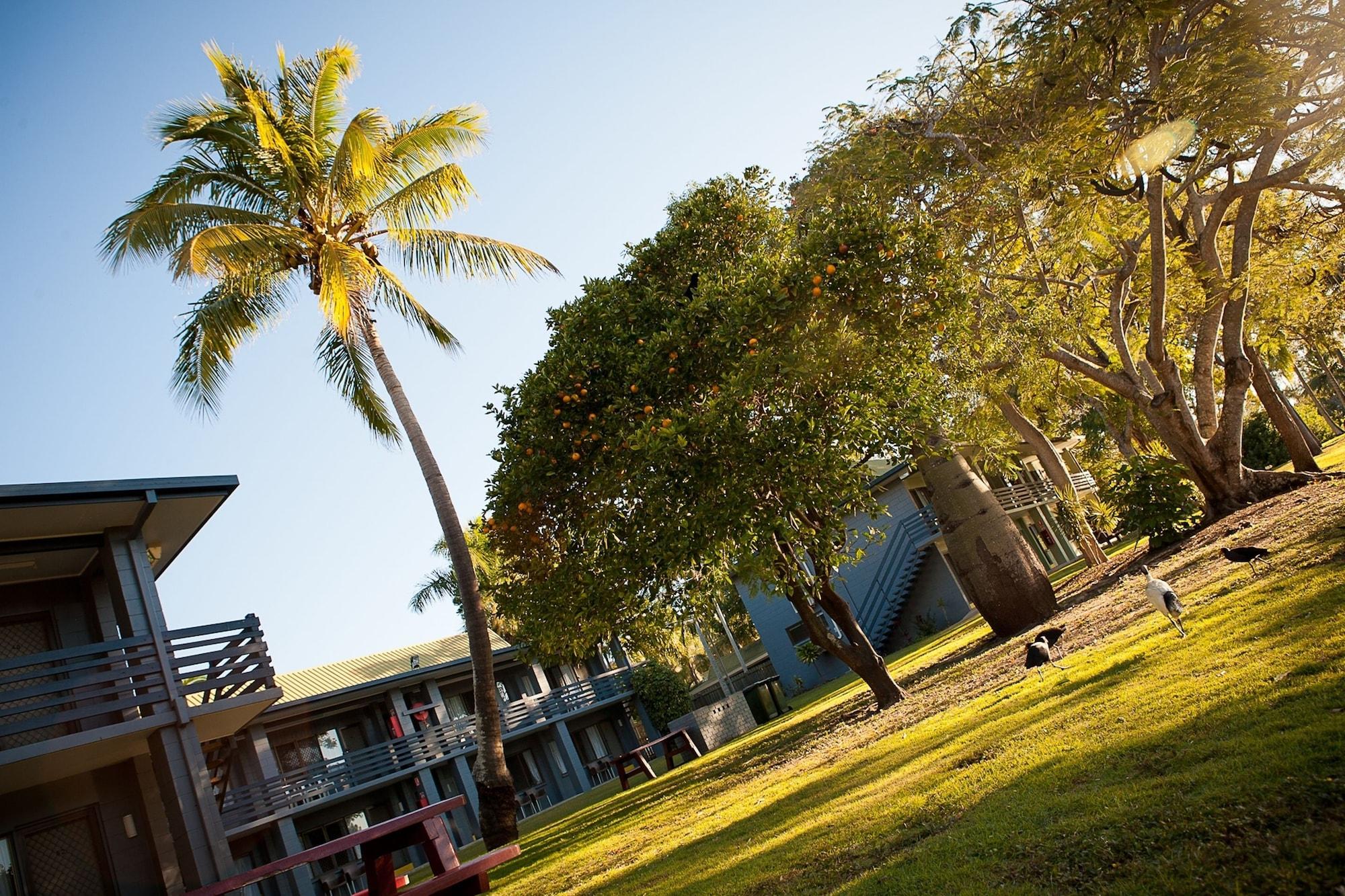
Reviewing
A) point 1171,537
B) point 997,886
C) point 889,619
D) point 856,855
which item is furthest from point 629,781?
point 997,886

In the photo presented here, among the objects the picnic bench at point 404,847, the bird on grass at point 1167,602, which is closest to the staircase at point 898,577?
the bird on grass at point 1167,602

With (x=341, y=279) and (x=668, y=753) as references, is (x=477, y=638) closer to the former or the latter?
(x=341, y=279)

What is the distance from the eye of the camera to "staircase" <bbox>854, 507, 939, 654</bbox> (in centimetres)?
3036

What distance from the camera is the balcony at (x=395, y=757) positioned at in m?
20.9

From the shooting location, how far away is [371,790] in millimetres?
25797

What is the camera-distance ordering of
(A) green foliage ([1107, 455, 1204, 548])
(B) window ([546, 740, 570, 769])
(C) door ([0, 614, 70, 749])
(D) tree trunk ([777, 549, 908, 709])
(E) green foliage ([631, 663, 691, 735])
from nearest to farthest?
(D) tree trunk ([777, 549, 908, 709]) → (C) door ([0, 614, 70, 749]) → (A) green foliage ([1107, 455, 1204, 548]) → (B) window ([546, 740, 570, 769]) → (E) green foliage ([631, 663, 691, 735])

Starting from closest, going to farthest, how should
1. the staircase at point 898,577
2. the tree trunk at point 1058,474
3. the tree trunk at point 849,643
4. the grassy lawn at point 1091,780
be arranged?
the grassy lawn at point 1091,780, the tree trunk at point 849,643, the tree trunk at point 1058,474, the staircase at point 898,577

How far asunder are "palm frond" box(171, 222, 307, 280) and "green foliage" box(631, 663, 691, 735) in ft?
76.1

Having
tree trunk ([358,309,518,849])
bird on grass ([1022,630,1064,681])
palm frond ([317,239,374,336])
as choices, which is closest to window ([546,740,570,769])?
tree trunk ([358,309,518,849])

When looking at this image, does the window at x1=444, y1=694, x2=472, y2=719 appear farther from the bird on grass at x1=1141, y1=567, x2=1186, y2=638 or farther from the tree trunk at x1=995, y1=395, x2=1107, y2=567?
the bird on grass at x1=1141, y1=567, x2=1186, y2=638

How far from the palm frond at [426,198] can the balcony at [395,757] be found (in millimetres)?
11556

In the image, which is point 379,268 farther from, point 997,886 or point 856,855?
point 997,886

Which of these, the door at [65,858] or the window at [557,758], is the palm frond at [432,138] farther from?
the window at [557,758]

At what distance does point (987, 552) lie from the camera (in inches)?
570
